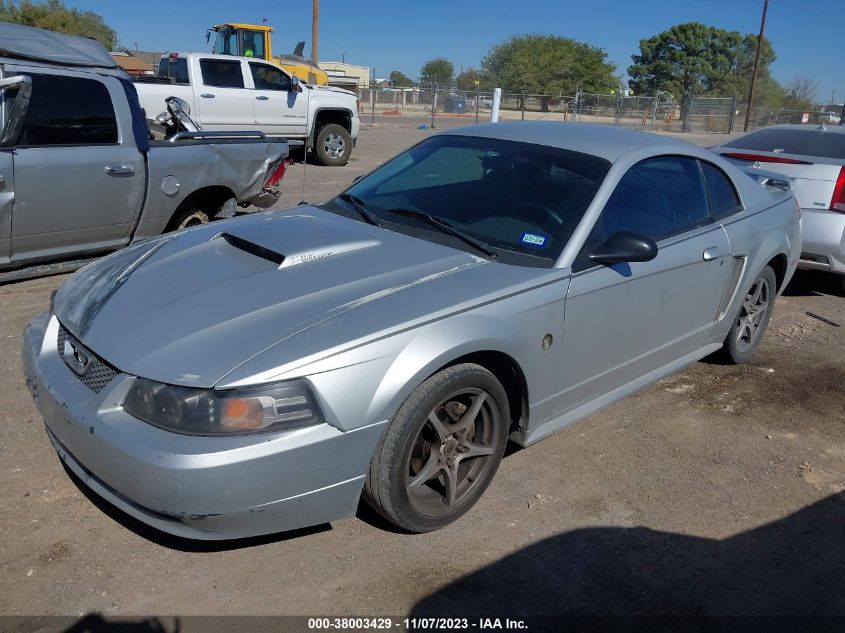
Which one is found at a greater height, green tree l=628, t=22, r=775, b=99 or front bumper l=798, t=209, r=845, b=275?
green tree l=628, t=22, r=775, b=99

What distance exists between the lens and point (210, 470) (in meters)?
2.41

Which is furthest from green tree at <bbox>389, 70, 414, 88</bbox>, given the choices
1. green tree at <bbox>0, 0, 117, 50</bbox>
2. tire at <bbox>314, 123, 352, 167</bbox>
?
tire at <bbox>314, 123, 352, 167</bbox>

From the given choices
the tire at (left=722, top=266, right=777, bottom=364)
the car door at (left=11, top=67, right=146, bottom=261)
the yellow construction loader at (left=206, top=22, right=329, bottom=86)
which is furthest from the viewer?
the yellow construction loader at (left=206, top=22, right=329, bottom=86)

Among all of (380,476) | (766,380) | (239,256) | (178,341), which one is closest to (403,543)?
(380,476)

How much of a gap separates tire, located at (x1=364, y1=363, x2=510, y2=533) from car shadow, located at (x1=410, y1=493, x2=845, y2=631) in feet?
1.08

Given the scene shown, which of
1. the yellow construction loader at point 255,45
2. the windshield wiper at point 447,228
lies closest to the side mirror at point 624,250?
the windshield wiper at point 447,228

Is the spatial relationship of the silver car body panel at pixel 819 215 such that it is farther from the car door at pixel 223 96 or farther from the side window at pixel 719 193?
the car door at pixel 223 96

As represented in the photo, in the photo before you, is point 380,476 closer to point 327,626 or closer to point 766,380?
point 327,626

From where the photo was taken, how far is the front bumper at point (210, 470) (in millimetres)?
2436

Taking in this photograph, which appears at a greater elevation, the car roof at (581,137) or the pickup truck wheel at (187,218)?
the car roof at (581,137)

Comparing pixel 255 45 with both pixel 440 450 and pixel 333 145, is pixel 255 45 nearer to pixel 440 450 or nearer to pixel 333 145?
pixel 333 145

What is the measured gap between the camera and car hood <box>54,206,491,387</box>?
8.61ft

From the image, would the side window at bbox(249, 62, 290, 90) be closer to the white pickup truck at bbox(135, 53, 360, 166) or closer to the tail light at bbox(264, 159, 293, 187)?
the white pickup truck at bbox(135, 53, 360, 166)

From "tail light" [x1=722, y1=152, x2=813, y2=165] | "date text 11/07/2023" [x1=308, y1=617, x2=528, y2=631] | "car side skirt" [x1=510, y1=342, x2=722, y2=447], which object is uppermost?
"tail light" [x1=722, y1=152, x2=813, y2=165]
